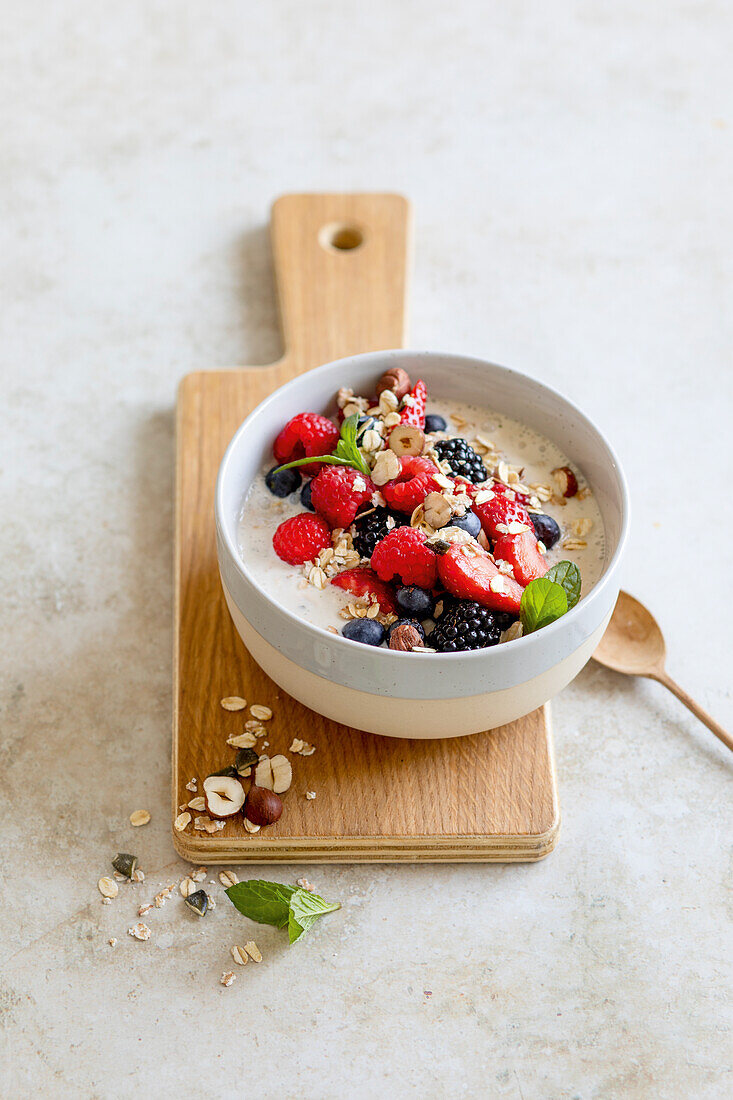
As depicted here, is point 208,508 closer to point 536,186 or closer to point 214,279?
point 214,279

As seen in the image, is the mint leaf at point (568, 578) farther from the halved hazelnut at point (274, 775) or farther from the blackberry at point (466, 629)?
the halved hazelnut at point (274, 775)

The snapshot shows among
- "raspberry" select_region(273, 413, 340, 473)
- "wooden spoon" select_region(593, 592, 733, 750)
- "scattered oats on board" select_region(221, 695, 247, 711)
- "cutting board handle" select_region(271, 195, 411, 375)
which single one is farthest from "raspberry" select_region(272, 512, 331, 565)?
"cutting board handle" select_region(271, 195, 411, 375)

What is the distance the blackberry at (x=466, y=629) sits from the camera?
1.36 metres

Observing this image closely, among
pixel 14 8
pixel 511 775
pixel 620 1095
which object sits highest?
pixel 14 8

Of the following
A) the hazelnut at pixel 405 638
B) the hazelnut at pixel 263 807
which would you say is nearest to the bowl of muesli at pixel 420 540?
the hazelnut at pixel 405 638

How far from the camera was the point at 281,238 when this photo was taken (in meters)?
2.19

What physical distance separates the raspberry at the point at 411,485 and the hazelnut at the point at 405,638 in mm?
205

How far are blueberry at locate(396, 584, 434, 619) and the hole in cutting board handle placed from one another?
1035 millimetres

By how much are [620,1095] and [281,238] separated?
1.59 m

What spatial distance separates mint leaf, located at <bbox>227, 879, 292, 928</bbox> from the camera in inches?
56.1

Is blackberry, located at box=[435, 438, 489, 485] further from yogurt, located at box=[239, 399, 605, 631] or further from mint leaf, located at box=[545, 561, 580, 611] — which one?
mint leaf, located at box=[545, 561, 580, 611]

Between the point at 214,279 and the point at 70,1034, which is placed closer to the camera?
the point at 70,1034

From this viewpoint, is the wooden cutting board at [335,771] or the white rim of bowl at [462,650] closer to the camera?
the white rim of bowl at [462,650]

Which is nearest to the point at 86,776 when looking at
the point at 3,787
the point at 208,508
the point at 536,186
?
the point at 3,787
